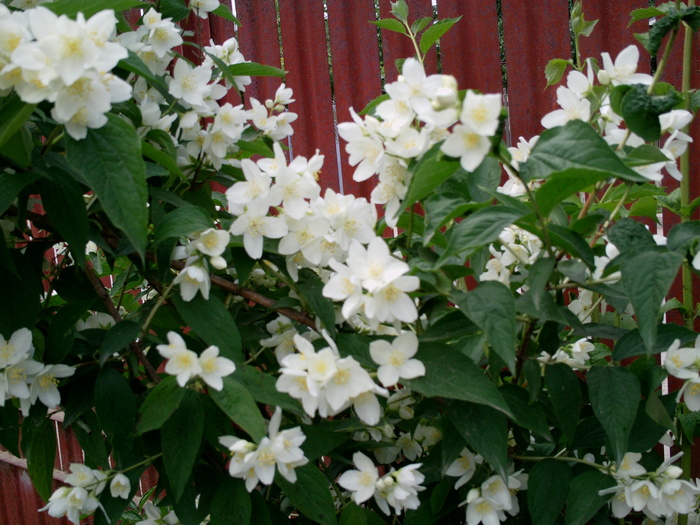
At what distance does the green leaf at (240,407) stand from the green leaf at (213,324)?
1.9 inches

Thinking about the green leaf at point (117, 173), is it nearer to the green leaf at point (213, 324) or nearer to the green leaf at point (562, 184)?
the green leaf at point (213, 324)

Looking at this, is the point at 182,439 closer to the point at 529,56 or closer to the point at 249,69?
the point at 249,69

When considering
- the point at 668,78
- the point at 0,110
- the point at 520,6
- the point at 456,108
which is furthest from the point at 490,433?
the point at 520,6

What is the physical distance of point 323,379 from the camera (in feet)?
2.39

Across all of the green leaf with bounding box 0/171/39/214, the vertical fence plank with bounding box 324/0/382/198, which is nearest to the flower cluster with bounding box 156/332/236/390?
the green leaf with bounding box 0/171/39/214

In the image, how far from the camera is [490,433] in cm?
75

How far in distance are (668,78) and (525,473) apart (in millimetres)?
1335

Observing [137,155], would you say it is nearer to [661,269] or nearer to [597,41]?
[661,269]

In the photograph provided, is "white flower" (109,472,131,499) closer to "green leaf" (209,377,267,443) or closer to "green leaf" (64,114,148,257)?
"green leaf" (209,377,267,443)

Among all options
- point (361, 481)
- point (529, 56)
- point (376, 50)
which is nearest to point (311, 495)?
point (361, 481)

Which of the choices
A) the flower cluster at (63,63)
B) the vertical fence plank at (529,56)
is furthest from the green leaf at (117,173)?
the vertical fence plank at (529,56)

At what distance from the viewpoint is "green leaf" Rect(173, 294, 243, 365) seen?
0.81 meters

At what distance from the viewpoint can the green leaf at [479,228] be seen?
655 millimetres

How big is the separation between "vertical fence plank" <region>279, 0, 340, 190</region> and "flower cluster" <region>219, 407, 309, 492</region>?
1.73 meters
